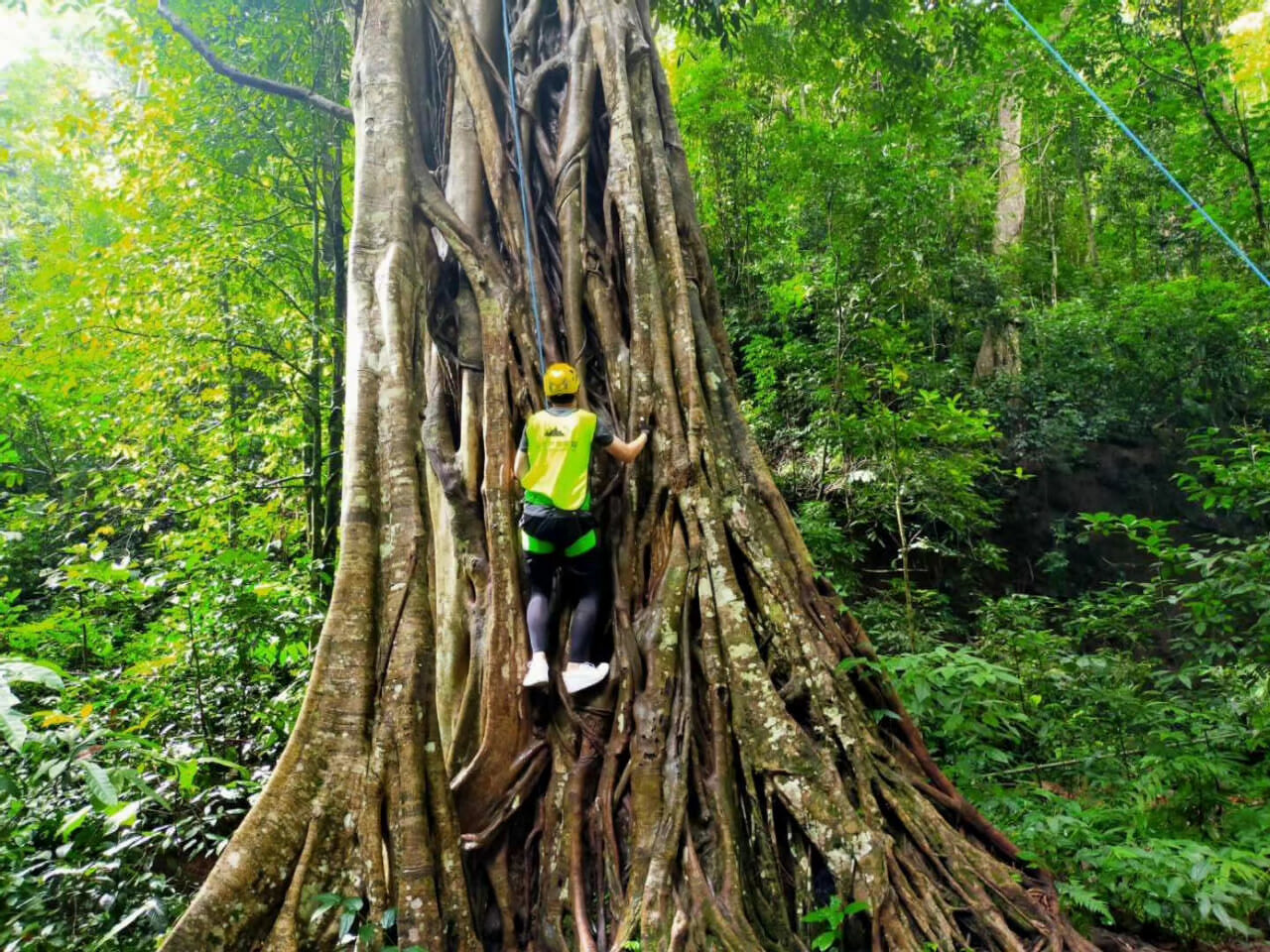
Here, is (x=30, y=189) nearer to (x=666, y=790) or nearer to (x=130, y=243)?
(x=130, y=243)

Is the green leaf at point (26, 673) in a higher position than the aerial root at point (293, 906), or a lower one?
higher

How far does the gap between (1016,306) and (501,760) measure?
35.8 ft

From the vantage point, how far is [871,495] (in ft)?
23.0

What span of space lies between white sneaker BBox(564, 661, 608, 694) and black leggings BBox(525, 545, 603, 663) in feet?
0.14

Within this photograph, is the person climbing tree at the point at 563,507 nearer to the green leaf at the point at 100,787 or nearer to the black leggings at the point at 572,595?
the black leggings at the point at 572,595

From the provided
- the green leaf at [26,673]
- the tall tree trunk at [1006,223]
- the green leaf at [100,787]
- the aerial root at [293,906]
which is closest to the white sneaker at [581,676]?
the aerial root at [293,906]

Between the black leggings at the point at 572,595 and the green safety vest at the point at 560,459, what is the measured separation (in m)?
0.26

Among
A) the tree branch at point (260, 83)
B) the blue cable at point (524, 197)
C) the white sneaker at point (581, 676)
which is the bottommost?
the white sneaker at point (581, 676)

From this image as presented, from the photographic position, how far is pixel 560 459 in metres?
3.30

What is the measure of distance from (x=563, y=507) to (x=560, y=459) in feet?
0.69

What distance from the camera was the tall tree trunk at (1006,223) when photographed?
1127 cm

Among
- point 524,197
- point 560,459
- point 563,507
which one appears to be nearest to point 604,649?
point 563,507

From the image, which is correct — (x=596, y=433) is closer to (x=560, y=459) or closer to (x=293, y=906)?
(x=560, y=459)

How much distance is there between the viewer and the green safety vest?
3.28 meters
